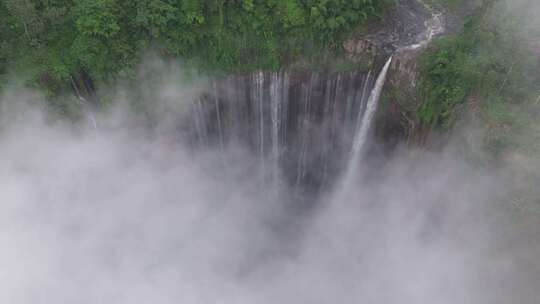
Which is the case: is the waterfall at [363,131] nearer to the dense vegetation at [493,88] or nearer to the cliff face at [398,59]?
the cliff face at [398,59]

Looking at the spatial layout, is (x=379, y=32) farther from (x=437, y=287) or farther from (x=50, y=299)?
(x=50, y=299)

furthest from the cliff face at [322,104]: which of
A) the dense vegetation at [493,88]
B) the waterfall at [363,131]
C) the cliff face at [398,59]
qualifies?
the dense vegetation at [493,88]

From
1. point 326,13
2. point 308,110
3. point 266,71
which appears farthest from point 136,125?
point 326,13

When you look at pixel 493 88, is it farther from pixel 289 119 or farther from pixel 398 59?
pixel 289 119

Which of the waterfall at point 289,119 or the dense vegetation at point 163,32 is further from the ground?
the dense vegetation at point 163,32

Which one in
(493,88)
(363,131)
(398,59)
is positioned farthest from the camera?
(363,131)

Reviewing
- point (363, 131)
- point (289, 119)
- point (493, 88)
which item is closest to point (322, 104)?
point (289, 119)

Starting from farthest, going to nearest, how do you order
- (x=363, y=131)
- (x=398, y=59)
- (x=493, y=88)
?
(x=363, y=131)
(x=398, y=59)
(x=493, y=88)
